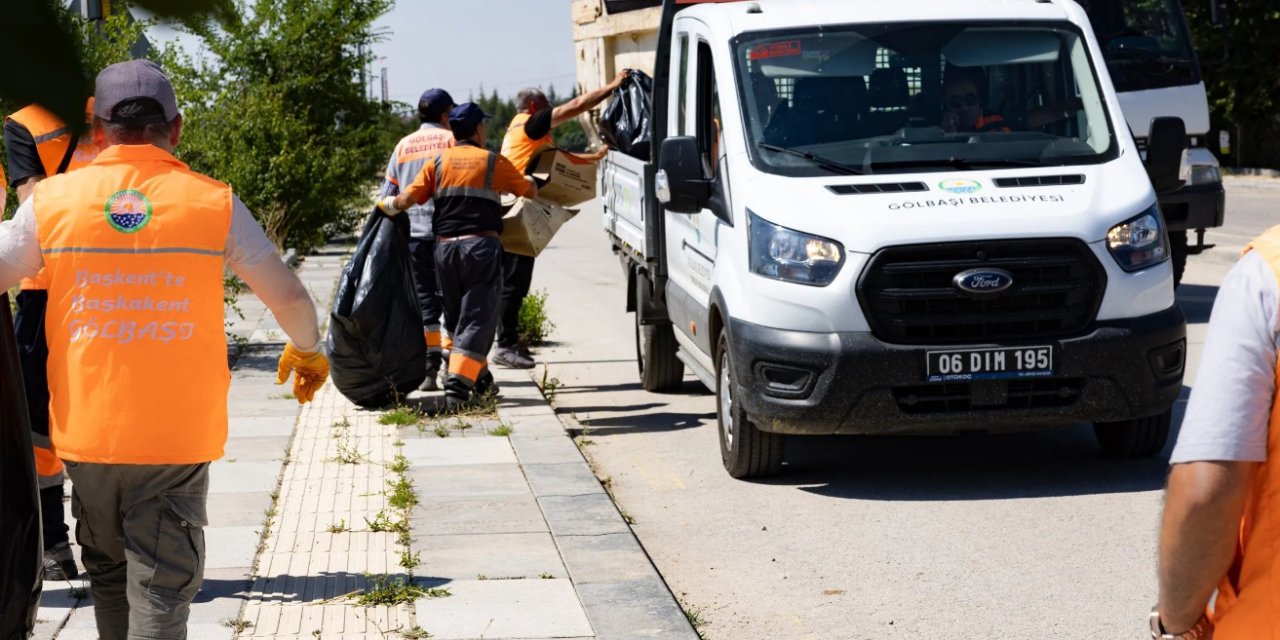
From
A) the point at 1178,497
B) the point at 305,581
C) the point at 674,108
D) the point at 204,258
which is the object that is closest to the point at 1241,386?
the point at 1178,497

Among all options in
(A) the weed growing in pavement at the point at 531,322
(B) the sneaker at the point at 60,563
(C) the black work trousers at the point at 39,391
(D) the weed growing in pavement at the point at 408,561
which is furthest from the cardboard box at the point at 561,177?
(B) the sneaker at the point at 60,563

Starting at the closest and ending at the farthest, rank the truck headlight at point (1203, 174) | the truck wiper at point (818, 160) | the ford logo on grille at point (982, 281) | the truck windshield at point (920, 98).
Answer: the ford logo on grille at point (982, 281) < the truck wiper at point (818, 160) < the truck windshield at point (920, 98) < the truck headlight at point (1203, 174)

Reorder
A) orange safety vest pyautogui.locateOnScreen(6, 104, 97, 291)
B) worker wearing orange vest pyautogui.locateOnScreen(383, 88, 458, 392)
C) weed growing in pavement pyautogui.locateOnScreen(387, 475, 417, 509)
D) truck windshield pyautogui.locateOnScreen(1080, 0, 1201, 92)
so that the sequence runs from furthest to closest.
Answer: truck windshield pyautogui.locateOnScreen(1080, 0, 1201, 92)
worker wearing orange vest pyautogui.locateOnScreen(383, 88, 458, 392)
weed growing in pavement pyautogui.locateOnScreen(387, 475, 417, 509)
orange safety vest pyautogui.locateOnScreen(6, 104, 97, 291)

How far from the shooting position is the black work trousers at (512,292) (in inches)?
437

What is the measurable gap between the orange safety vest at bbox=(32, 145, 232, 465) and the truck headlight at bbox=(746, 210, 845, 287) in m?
3.30

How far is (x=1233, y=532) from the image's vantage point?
2186 mm

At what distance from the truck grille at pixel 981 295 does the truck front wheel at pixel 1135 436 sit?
789 mm

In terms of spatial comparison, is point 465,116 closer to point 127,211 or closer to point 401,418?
point 401,418

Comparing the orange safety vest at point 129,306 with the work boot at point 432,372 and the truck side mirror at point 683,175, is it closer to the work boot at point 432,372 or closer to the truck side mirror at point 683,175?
the truck side mirror at point 683,175

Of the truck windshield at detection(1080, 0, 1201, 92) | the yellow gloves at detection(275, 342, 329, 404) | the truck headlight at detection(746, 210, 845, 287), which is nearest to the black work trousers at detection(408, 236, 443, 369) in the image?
the truck headlight at detection(746, 210, 845, 287)

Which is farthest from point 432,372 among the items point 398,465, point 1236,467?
point 1236,467

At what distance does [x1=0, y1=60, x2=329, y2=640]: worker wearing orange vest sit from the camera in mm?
3871

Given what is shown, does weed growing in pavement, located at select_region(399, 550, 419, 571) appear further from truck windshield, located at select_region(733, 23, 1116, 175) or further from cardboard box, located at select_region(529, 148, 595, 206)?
cardboard box, located at select_region(529, 148, 595, 206)

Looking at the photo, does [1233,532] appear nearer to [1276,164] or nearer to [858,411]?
[858,411]
